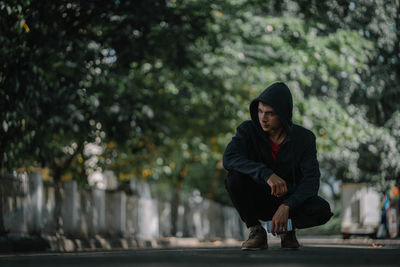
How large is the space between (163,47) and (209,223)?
2026cm

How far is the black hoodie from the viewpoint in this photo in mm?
6453

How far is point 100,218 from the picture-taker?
17547 mm

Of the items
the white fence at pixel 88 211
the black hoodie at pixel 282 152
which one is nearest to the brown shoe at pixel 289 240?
the black hoodie at pixel 282 152

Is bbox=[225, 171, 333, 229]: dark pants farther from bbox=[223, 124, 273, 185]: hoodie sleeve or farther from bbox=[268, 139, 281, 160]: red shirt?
bbox=[268, 139, 281, 160]: red shirt

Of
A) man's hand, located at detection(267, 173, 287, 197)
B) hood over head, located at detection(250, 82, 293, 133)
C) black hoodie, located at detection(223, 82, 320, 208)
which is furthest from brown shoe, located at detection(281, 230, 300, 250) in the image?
hood over head, located at detection(250, 82, 293, 133)

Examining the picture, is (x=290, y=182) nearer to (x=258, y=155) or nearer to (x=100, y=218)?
(x=258, y=155)

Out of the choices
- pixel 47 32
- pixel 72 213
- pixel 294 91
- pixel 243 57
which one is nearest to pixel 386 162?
pixel 294 91

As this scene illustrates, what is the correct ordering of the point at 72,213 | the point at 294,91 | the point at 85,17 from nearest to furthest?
the point at 85,17 → the point at 72,213 → the point at 294,91

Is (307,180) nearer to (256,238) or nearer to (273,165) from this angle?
(273,165)

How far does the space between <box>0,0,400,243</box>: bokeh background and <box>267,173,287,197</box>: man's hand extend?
19.0 feet

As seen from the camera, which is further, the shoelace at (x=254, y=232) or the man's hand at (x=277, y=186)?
the shoelace at (x=254, y=232)

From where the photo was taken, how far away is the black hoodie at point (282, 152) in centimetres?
645

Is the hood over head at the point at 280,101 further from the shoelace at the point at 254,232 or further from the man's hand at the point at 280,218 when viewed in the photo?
the shoelace at the point at 254,232

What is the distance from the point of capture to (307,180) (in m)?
6.50
